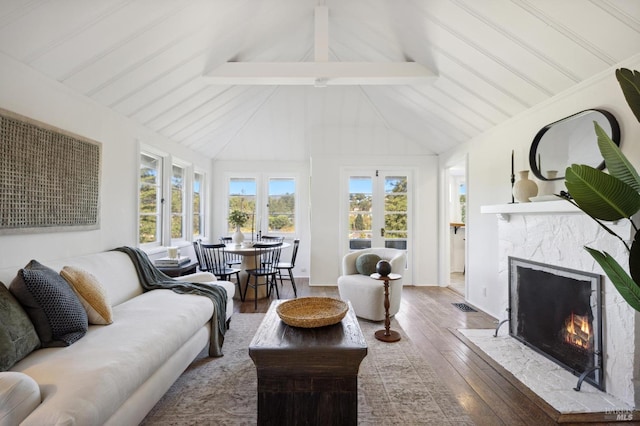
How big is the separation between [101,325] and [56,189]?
114 cm

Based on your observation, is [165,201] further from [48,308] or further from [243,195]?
[48,308]

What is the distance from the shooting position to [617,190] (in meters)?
1.50

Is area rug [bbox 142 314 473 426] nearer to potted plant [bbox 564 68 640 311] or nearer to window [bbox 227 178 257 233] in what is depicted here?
potted plant [bbox 564 68 640 311]

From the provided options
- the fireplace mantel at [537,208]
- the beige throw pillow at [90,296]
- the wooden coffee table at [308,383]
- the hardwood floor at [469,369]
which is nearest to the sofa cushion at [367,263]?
the hardwood floor at [469,369]

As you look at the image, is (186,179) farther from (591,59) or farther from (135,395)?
(591,59)

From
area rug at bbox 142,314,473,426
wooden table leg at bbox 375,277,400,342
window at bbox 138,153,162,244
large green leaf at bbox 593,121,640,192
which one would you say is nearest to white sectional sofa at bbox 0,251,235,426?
area rug at bbox 142,314,473,426

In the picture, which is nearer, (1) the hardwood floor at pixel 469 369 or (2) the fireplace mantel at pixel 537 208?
(1) the hardwood floor at pixel 469 369

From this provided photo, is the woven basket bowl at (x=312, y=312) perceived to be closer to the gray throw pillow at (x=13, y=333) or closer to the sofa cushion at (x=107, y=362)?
the sofa cushion at (x=107, y=362)

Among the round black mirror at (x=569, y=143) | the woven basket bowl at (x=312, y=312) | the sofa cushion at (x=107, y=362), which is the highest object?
the round black mirror at (x=569, y=143)

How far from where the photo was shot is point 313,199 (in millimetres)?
5309

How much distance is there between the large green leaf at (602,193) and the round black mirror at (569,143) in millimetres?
989

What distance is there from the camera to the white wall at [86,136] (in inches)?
80.4

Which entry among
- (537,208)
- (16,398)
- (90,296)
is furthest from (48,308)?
(537,208)

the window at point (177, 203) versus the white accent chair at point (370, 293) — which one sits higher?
the window at point (177, 203)
